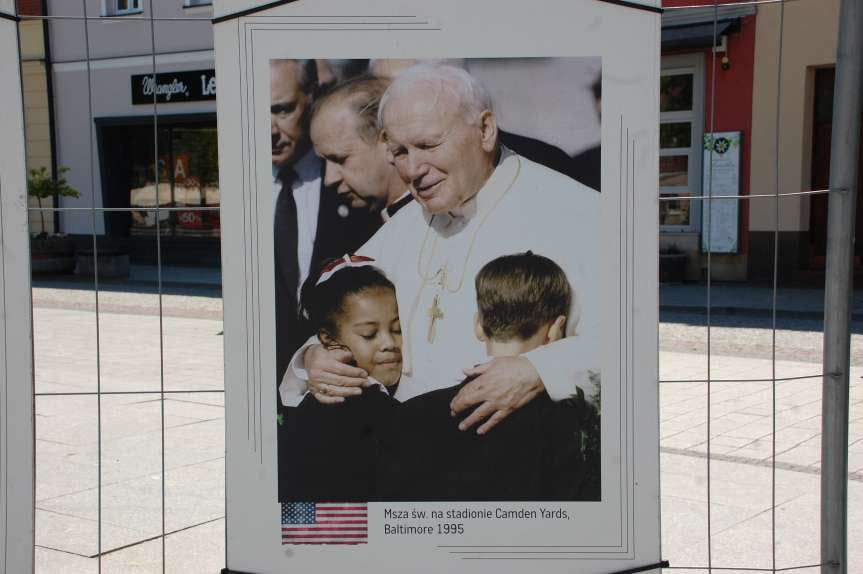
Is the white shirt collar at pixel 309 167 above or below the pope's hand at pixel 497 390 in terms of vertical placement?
above

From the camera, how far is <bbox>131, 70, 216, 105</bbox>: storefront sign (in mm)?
19172

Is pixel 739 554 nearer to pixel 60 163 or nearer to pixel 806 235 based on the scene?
pixel 806 235

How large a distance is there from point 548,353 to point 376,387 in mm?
458

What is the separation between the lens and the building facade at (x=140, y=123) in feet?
63.5

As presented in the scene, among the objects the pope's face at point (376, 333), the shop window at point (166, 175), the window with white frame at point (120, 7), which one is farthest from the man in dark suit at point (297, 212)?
the window with white frame at point (120, 7)

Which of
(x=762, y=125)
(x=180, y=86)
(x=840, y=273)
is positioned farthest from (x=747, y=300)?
(x=180, y=86)

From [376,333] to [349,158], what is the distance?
457 mm

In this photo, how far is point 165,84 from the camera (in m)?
19.5

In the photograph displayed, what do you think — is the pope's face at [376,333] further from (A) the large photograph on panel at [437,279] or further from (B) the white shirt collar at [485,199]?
(B) the white shirt collar at [485,199]

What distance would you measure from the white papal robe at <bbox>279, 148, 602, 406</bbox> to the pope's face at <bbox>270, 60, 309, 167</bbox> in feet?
1.02

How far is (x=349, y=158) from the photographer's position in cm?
249

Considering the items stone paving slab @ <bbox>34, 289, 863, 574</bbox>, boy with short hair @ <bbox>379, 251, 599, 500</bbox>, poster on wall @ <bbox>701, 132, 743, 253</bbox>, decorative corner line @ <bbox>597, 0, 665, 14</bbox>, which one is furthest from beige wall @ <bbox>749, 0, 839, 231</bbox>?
boy with short hair @ <bbox>379, 251, 599, 500</bbox>

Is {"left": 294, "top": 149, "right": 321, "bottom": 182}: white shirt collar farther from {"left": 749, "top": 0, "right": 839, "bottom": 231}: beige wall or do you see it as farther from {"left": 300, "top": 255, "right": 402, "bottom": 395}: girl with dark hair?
{"left": 749, "top": 0, "right": 839, "bottom": 231}: beige wall

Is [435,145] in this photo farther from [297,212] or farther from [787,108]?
[787,108]
